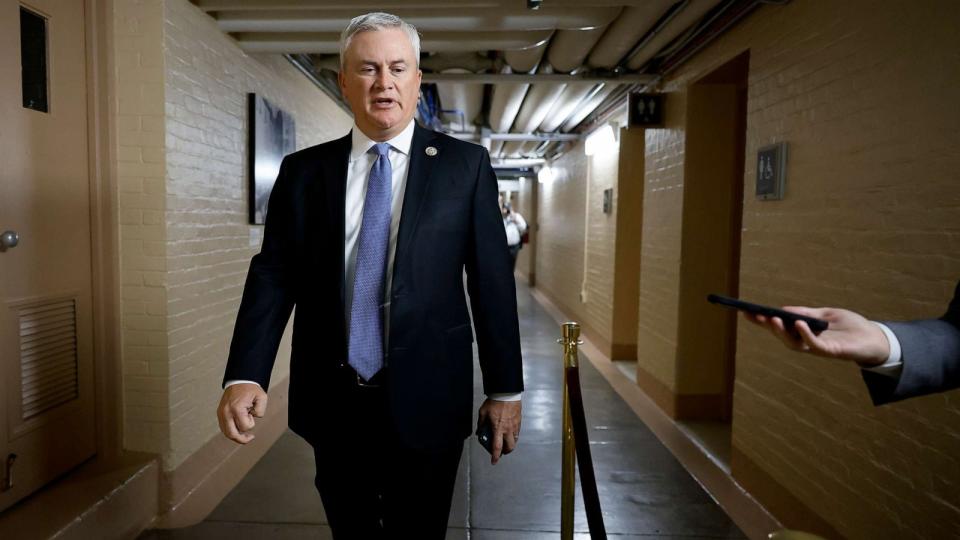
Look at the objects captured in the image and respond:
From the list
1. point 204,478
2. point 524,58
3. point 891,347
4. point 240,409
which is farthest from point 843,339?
point 524,58

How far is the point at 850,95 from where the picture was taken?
2.28 m

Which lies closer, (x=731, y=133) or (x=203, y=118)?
(x=203, y=118)

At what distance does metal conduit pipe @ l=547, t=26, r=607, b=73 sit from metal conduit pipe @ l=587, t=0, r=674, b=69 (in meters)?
0.07

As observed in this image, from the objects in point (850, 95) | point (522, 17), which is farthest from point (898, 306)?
point (522, 17)

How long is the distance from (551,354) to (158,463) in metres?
4.30

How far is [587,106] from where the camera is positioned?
19.9ft

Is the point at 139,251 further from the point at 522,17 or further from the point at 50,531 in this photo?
the point at 522,17

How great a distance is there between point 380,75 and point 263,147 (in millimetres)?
2445

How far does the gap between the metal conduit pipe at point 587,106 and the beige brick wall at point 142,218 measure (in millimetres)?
3706

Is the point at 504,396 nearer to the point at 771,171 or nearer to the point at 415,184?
the point at 415,184

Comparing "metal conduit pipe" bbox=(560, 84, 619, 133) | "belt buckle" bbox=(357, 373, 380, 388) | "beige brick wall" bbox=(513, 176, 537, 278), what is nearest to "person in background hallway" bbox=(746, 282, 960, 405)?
"belt buckle" bbox=(357, 373, 380, 388)

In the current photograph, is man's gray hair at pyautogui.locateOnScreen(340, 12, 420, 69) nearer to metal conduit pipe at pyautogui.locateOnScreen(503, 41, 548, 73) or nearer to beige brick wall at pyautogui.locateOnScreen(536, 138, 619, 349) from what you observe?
→ metal conduit pipe at pyautogui.locateOnScreen(503, 41, 548, 73)

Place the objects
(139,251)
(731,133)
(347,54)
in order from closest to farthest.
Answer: (347,54)
(139,251)
(731,133)

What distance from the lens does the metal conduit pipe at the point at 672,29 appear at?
3.15m
